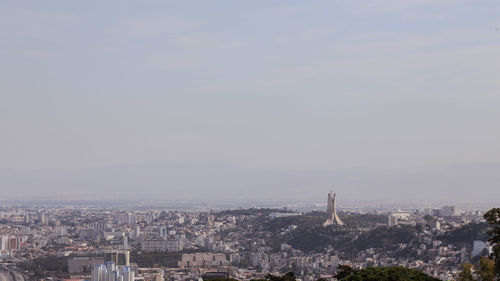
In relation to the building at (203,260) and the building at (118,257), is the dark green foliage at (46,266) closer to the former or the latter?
the building at (118,257)

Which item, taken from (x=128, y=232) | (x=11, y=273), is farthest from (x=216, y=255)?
(x=128, y=232)

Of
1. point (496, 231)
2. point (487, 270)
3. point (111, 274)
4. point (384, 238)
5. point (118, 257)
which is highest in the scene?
point (496, 231)

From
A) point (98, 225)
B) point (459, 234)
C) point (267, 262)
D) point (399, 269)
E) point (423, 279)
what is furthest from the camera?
point (98, 225)

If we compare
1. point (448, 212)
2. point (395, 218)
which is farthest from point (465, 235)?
point (448, 212)

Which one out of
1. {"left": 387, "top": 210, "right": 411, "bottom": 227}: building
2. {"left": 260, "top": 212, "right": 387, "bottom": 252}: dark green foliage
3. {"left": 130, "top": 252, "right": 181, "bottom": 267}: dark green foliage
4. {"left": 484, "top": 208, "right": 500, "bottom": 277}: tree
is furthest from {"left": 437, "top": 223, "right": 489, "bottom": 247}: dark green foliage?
{"left": 484, "top": 208, "right": 500, "bottom": 277}: tree

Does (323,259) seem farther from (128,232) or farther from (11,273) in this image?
(128,232)

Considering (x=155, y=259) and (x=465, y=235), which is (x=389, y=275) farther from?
(x=155, y=259)

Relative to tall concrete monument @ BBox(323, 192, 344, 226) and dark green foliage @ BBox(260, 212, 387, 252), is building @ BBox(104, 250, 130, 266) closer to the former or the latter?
dark green foliage @ BBox(260, 212, 387, 252)
